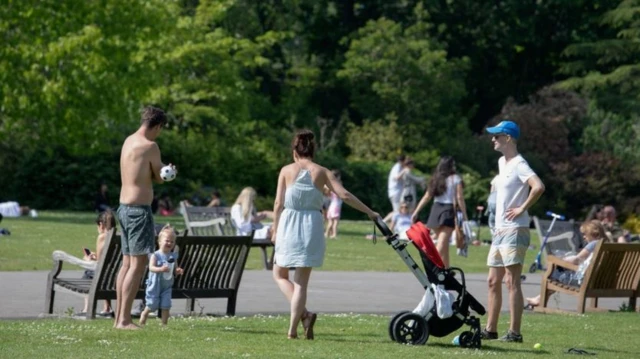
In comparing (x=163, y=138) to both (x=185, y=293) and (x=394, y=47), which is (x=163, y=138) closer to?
(x=394, y=47)

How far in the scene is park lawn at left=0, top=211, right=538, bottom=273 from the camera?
71.2 feet

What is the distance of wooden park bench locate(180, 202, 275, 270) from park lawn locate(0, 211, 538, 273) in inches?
14.4

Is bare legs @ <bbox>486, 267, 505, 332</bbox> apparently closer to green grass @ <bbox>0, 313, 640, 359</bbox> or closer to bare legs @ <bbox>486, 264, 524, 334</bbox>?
bare legs @ <bbox>486, 264, 524, 334</bbox>

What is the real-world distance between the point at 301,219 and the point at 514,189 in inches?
72.9

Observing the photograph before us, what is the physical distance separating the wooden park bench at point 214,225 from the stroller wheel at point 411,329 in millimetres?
9498

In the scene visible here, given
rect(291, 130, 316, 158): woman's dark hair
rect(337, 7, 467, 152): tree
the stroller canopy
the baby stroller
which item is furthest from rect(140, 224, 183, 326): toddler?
rect(337, 7, 467, 152): tree

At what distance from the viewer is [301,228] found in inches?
432

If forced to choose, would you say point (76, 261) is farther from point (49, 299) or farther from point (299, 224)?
point (299, 224)

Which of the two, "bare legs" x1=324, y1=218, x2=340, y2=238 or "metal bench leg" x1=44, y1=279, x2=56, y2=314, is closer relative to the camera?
"metal bench leg" x1=44, y1=279, x2=56, y2=314

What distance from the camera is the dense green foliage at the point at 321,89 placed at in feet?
124

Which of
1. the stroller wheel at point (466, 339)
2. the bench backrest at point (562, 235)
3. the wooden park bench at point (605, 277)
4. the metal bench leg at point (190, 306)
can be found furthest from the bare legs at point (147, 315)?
the bench backrest at point (562, 235)

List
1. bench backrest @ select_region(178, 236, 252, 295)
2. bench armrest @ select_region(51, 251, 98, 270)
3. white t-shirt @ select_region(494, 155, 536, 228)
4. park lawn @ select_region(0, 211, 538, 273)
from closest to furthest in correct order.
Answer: white t-shirt @ select_region(494, 155, 536, 228)
bench armrest @ select_region(51, 251, 98, 270)
bench backrest @ select_region(178, 236, 252, 295)
park lawn @ select_region(0, 211, 538, 273)

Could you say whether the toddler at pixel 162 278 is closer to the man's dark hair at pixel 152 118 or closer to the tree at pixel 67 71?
the man's dark hair at pixel 152 118

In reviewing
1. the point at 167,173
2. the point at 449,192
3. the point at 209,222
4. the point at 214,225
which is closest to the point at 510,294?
the point at 167,173
